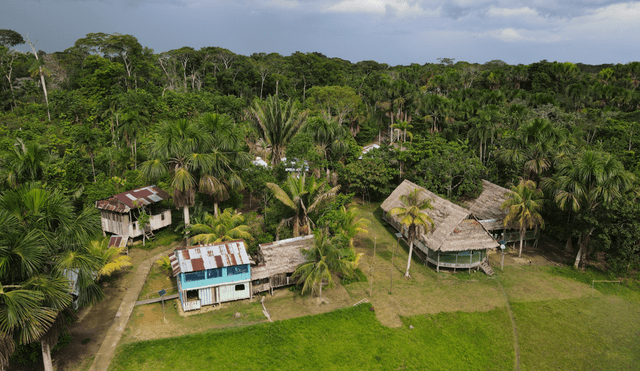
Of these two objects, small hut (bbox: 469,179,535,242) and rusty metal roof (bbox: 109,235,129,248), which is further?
small hut (bbox: 469,179,535,242)

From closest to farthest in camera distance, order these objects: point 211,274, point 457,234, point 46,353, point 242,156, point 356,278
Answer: point 46,353, point 211,274, point 356,278, point 457,234, point 242,156

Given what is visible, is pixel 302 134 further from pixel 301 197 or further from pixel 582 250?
pixel 582 250

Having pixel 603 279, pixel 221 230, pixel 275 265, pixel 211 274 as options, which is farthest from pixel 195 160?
pixel 603 279

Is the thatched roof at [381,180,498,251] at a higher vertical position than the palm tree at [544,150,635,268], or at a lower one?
lower

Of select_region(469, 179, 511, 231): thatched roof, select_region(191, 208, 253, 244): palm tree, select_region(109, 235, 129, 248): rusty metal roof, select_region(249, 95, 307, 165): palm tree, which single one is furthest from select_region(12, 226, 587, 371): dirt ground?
select_region(249, 95, 307, 165): palm tree

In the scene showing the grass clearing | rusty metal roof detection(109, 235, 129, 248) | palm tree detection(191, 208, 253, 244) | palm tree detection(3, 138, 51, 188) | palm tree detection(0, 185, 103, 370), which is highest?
palm tree detection(3, 138, 51, 188)

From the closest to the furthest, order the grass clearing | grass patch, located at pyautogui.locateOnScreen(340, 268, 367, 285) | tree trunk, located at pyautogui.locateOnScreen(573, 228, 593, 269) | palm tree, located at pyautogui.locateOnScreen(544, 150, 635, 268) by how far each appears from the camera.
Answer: the grass clearing, palm tree, located at pyautogui.locateOnScreen(544, 150, 635, 268), grass patch, located at pyautogui.locateOnScreen(340, 268, 367, 285), tree trunk, located at pyautogui.locateOnScreen(573, 228, 593, 269)

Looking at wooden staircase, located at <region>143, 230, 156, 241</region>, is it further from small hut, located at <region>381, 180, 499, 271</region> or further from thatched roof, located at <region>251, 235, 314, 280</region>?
small hut, located at <region>381, 180, 499, 271</region>
